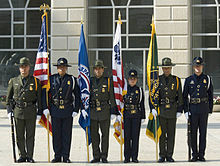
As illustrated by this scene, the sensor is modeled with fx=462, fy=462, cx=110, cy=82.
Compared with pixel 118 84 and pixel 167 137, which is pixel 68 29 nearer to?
pixel 118 84

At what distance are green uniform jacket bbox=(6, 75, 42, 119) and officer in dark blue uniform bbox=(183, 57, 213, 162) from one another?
2.81m

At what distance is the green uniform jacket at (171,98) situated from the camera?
8.74m

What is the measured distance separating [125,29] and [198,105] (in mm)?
11028

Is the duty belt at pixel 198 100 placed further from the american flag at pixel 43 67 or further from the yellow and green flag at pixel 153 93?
the american flag at pixel 43 67

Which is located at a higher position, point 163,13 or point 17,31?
point 163,13

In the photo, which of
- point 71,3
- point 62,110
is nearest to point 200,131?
point 62,110

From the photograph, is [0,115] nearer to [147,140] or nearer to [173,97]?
[147,140]

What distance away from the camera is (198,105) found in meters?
8.79

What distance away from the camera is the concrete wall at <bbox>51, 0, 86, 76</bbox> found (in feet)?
62.0

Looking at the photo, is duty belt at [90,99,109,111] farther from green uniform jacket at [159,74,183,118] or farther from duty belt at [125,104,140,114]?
green uniform jacket at [159,74,183,118]

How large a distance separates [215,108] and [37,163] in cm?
1152

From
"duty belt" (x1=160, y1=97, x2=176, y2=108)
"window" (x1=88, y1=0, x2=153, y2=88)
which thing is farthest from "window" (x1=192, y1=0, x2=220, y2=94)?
"duty belt" (x1=160, y1=97, x2=176, y2=108)

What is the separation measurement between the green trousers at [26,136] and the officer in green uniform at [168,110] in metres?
2.33

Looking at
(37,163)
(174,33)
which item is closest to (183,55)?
(174,33)
